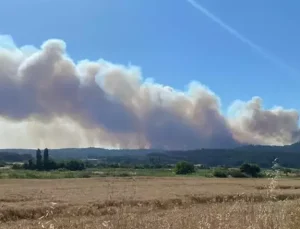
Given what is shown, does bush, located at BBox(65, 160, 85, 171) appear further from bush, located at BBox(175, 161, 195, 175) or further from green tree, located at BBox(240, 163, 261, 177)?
green tree, located at BBox(240, 163, 261, 177)

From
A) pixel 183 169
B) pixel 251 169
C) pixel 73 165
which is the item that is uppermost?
pixel 73 165

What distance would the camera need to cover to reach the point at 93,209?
32.2 m

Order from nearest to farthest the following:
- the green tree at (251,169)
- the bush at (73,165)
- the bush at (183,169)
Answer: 1. the green tree at (251,169)
2. the bush at (183,169)
3. the bush at (73,165)

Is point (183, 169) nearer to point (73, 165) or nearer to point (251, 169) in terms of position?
point (251, 169)

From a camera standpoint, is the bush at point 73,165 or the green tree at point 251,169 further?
the bush at point 73,165

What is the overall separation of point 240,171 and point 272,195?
468 ft

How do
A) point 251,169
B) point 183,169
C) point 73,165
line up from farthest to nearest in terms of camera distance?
point 73,165 → point 183,169 → point 251,169

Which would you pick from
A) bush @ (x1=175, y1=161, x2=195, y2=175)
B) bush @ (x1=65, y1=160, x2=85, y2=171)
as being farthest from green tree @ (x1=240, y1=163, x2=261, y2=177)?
bush @ (x1=65, y1=160, x2=85, y2=171)

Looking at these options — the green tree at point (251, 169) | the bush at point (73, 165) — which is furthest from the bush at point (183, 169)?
the bush at point (73, 165)

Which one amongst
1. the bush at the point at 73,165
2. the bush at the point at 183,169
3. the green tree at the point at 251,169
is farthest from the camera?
the bush at the point at 73,165

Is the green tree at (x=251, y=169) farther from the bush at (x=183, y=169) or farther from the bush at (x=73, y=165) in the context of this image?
the bush at (x=73, y=165)

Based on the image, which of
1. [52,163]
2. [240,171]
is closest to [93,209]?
[240,171]

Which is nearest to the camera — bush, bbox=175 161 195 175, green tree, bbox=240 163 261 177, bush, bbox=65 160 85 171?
green tree, bbox=240 163 261 177

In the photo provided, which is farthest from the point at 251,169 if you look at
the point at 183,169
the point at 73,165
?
the point at 73,165
